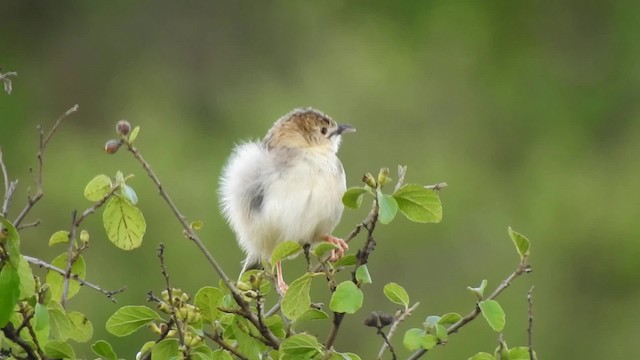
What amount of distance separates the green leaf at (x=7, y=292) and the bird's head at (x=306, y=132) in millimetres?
2091

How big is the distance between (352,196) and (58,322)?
723 millimetres

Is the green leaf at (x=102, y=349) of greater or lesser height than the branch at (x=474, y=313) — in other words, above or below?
above

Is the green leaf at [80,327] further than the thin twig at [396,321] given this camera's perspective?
Yes

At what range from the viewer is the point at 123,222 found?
3.70 metres

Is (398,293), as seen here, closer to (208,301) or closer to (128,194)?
(208,301)

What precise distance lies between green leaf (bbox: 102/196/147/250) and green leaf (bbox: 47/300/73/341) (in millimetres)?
200

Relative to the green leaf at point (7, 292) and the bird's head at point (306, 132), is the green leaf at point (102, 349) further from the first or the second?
the bird's head at point (306, 132)

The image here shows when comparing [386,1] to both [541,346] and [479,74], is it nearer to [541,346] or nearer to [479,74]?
[479,74]

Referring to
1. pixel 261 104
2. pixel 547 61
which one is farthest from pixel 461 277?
pixel 547 61

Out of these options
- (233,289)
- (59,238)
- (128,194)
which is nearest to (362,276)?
(233,289)

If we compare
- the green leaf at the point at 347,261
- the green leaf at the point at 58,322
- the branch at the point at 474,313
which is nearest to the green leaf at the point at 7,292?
the green leaf at the point at 58,322

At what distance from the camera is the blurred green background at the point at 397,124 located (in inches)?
535

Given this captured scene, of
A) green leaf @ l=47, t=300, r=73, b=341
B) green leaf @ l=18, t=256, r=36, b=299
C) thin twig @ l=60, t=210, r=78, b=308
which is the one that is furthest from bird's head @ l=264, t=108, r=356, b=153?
green leaf @ l=18, t=256, r=36, b=299

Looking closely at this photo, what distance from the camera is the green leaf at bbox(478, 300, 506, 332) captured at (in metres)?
3.48
